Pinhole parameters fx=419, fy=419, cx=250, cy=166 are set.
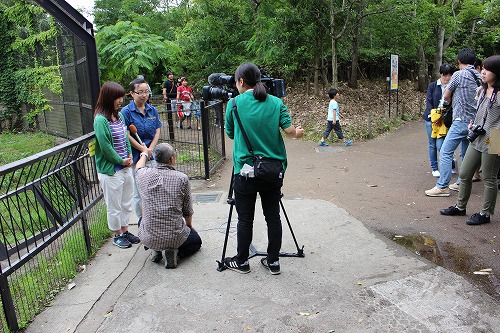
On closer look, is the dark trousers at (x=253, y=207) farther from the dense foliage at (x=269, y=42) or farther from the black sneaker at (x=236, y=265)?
the dense foliage at (x=269, y=42)

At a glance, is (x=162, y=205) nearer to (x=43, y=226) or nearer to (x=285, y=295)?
(x=43, y=226)

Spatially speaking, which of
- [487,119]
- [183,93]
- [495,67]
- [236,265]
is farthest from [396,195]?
[183,93]

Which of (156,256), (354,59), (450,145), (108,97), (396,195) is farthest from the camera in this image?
(354,59)

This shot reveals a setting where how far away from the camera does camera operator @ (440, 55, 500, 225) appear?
4469 millimetres

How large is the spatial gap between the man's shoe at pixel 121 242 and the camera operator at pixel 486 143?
385 cm

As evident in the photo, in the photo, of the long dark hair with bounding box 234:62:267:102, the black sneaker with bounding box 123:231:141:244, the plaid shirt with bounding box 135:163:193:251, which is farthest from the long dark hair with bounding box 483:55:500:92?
the black sneaker with bounding box 123:231:141:244

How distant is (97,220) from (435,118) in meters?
4.94

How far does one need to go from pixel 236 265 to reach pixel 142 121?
6.53 ft

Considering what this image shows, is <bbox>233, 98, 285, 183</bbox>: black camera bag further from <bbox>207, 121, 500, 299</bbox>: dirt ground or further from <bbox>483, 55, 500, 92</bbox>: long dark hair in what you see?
<bbox>483, 55, 500, 92</bbox>: long dark hair

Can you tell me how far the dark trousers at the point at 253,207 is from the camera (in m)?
3.55

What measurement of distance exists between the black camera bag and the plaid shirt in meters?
0.81

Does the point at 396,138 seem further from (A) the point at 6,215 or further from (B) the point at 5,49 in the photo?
(B) the point at 5,49

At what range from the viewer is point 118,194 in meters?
4.39

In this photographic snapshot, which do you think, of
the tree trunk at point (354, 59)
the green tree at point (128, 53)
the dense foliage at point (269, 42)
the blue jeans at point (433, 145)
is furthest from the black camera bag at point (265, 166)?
the green tree at point (128, 53)
